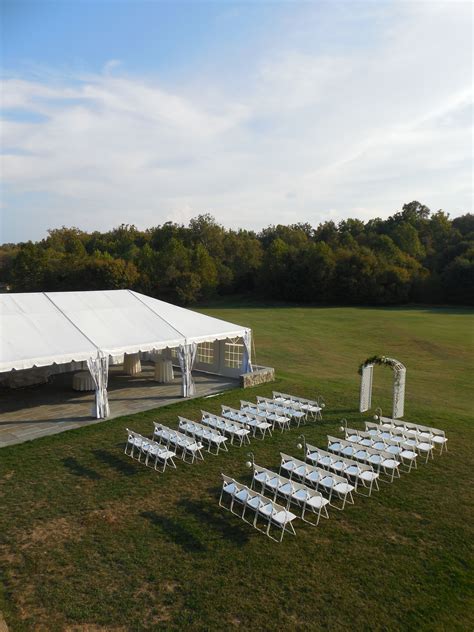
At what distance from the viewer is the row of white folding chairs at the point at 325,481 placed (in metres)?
8.88

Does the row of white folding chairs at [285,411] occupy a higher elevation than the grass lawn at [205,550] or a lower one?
higher

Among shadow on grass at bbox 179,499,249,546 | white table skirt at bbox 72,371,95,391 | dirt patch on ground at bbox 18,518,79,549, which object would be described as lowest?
dirt patch on ground at bbox 18,518,79,549

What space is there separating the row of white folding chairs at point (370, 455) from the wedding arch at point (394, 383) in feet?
13.0

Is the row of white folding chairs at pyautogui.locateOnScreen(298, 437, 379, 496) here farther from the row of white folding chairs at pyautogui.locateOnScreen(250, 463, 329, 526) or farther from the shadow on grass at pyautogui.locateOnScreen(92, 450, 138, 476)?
the shadow on grass at pyautogui.locateOnScreen(92, 450, 138, 476)

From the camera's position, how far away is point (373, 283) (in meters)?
60.2

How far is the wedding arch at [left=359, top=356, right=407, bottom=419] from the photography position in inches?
570

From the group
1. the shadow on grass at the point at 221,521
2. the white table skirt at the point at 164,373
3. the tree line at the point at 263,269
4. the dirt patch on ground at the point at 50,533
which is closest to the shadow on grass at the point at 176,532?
the shadow on grass at the point at 221,521

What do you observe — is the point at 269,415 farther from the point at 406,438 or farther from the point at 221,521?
the point at 221,521

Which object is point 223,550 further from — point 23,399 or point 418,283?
point 418,283

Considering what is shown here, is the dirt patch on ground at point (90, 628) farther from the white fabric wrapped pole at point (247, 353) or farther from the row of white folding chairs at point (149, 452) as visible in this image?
the white fabric wrapped pole at point (247, 353)

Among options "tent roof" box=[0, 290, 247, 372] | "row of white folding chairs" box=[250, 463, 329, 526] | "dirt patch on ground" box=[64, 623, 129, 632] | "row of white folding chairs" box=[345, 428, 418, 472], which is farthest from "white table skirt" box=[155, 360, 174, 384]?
"dirt patch on ground" box=[64, 623, 129, 632]

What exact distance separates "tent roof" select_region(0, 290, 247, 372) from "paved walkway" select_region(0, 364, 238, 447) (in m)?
1.79

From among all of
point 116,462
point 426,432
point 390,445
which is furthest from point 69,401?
point 426,432

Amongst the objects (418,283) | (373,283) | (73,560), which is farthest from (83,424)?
(418,283)
